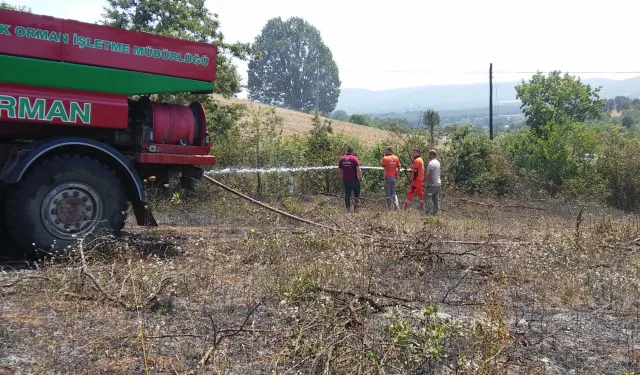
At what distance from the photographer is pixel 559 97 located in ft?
128

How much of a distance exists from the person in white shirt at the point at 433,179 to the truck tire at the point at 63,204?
27.2 feet

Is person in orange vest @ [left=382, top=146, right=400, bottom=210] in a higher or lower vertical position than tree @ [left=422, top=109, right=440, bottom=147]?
lower

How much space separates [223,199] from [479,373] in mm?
10690

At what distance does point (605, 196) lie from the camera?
19.0m

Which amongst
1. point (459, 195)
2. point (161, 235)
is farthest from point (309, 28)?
point (161, 235)

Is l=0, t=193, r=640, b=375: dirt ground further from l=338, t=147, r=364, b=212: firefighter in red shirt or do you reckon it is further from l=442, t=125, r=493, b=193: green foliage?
l=442, t=125, r=493, b=193: green foliage

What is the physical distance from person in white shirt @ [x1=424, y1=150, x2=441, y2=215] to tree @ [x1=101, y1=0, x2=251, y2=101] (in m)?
6.30

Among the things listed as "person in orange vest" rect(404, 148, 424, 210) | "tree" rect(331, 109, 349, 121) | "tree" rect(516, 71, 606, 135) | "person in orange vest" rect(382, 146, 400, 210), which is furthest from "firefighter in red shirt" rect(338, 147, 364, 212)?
"tree" rect(331, 109, 349, 121)

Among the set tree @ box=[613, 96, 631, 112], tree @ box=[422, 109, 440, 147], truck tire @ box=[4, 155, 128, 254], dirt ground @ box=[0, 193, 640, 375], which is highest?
tree @ box=[613, 96, 631, 112]

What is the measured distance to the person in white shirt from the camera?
14.1 m

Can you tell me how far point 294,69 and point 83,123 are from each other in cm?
8533

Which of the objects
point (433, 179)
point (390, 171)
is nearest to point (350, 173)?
point (390, 171)

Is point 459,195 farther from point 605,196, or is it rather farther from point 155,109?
point 155,109

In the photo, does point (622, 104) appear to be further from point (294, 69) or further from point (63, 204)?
point (63, 204)
